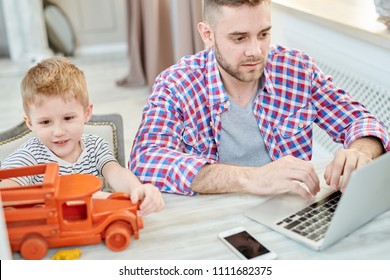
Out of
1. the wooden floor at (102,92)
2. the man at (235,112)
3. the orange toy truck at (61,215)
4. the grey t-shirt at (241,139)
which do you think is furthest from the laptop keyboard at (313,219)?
the wooden floor at (102,92)

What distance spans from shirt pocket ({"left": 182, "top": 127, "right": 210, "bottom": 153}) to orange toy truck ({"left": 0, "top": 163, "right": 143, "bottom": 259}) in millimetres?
511

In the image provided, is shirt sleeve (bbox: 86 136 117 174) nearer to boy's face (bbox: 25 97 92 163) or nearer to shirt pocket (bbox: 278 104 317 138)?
boy's face (bbox: 25 97 92 163)

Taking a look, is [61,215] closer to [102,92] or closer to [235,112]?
[235,112]

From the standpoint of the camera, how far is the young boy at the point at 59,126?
1286 millimetres

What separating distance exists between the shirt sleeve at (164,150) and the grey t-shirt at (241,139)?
0.16 metres

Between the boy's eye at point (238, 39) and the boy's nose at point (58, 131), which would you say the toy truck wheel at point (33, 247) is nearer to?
Answer: the boy's nose at point (58, 131)

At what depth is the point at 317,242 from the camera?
1.00 metres

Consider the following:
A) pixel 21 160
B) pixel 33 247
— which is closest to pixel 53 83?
pixel 21 160

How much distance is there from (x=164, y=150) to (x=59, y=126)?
10.8 inches

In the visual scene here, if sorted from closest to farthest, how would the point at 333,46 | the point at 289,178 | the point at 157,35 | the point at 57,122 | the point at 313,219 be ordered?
1. the point at 313,219
2. the point at 289,178
3. the point at 57,122
4. the point at 333,46
5. the point at 157,35

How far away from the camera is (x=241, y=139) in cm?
160

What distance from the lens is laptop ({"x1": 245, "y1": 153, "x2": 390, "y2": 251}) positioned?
Answer: 37.5 inches

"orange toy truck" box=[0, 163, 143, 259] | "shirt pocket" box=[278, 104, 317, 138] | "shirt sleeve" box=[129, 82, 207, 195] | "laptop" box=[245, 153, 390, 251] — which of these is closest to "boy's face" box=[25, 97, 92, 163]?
"shirt sleeve" box=[129, 82, 207, 195]

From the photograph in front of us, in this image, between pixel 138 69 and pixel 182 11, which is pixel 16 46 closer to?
pixel 138 69
